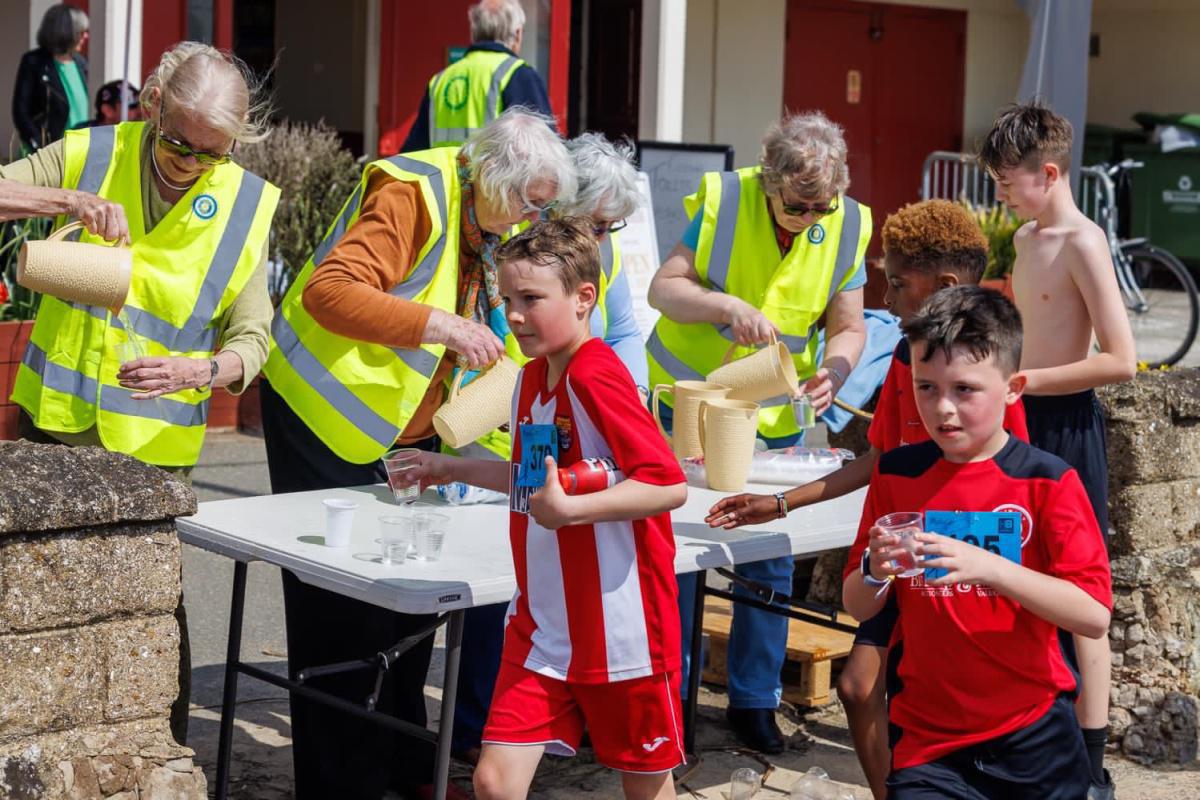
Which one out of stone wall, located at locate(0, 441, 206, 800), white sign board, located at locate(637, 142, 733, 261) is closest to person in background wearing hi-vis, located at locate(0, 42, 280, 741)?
stone wall, located at locate(0, 441, 206, 800)

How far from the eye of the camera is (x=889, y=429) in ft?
11.9

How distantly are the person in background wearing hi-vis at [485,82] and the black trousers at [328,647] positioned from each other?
3.33 meters

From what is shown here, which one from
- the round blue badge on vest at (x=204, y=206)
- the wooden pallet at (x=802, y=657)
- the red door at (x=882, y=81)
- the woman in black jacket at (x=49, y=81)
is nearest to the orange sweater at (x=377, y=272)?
the round blue badge on vest at (x=204, y=206)

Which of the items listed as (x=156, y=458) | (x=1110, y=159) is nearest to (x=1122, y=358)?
(x=156, y=458)

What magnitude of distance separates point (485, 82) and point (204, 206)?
359 centimetres

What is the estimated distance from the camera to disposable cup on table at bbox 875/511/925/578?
2637mm

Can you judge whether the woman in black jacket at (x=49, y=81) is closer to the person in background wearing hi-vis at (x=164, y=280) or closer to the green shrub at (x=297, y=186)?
the green shrub at (x=297, y=186)

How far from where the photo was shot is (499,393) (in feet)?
12.1

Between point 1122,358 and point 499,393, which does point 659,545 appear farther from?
point 1122,358

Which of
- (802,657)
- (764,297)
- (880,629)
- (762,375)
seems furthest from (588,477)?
(802,657)

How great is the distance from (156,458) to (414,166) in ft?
2.87

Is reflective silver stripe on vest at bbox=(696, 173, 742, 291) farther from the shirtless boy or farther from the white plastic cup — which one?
the white plastic cup

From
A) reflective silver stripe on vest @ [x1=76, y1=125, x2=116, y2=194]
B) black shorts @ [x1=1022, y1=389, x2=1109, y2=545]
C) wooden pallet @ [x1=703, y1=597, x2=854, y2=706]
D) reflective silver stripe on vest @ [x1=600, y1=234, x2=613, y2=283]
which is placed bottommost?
wooden pallet @ [x1=703, y1=597, x2=854, y2=706]

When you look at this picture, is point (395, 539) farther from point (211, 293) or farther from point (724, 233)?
point (724, 233)
